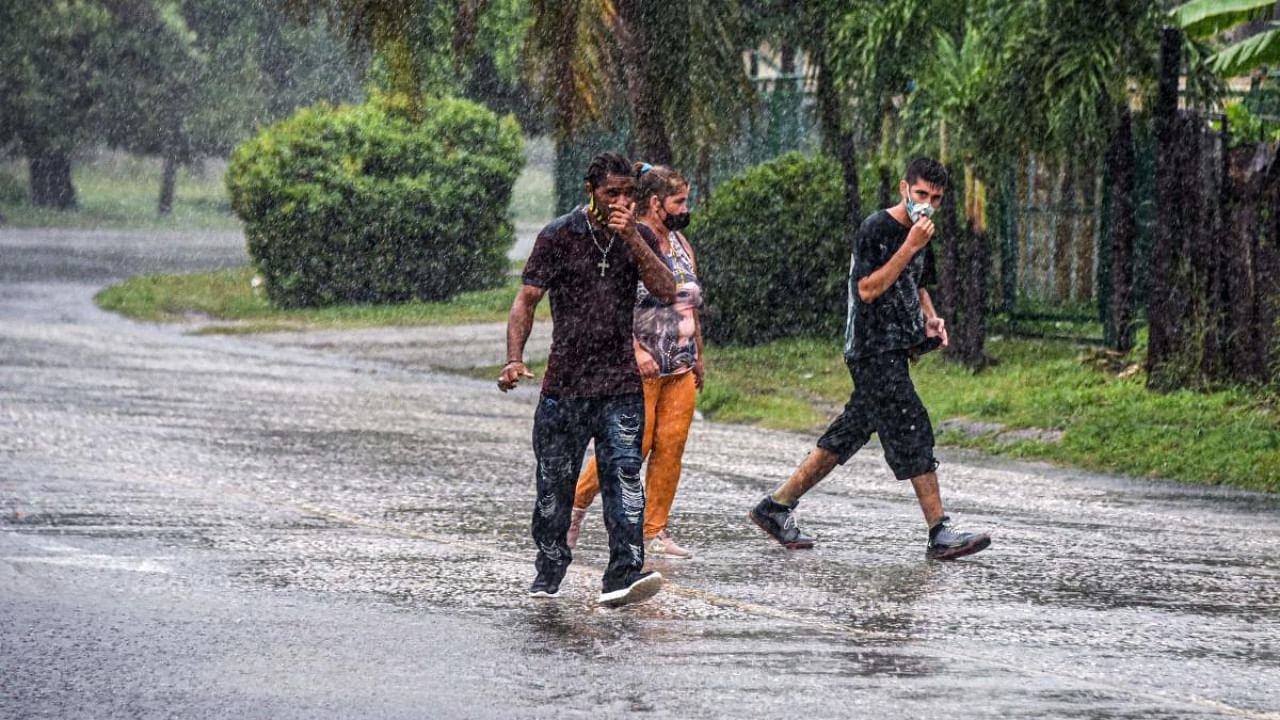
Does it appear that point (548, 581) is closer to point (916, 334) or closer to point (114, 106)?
point (916, 334)

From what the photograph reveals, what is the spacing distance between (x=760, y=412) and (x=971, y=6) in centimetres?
483

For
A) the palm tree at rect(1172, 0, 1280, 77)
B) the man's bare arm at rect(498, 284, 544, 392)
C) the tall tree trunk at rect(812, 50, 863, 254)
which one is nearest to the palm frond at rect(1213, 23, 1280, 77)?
the palm tree at rect(1172, 0, 1280, 77)

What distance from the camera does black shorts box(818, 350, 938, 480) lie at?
10.2m

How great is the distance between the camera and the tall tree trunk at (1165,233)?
16328 millimetres

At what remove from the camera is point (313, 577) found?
9.53m

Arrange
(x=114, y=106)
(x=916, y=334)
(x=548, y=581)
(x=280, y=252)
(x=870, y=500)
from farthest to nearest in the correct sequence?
(x=114, y=106) < (x=280, y=252) < (x=870, y=500) < (x=916, y=334) < (x=548, y=581)

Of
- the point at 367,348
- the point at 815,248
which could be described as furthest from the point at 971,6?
the point at 367,348

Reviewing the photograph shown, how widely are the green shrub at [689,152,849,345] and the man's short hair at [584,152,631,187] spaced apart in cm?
1286

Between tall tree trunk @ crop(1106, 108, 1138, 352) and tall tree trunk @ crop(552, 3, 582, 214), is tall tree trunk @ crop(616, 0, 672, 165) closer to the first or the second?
tall tree trunk @ crop(552, 3, 582, 214)

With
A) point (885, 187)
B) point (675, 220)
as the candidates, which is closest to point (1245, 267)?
point (885, 187)

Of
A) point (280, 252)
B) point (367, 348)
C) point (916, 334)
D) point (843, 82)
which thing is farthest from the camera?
point (280, 252)

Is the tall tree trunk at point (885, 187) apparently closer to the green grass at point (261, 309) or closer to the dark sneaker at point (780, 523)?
the green grass at point (261, 309)

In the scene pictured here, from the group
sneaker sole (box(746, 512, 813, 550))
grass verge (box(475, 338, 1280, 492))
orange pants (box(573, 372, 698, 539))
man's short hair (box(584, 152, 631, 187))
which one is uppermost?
man's short hair (box(584, 152, 631, 187))

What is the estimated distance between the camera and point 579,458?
8945mm
